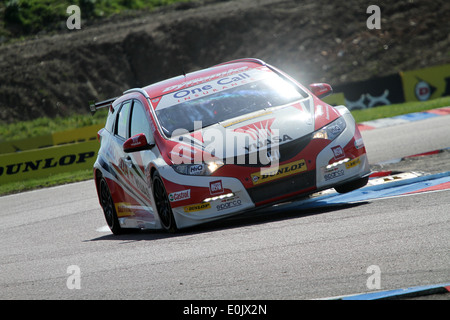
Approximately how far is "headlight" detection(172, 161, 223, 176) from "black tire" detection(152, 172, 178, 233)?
29 centimetres

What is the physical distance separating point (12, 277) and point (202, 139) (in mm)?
2342

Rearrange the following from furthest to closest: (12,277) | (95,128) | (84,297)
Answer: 1. (95,128)
2. (12,277)
3. (84,297)

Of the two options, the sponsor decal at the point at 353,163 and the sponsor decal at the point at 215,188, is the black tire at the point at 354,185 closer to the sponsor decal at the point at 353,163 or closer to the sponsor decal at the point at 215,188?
the sponsor decal at the point at 353,163

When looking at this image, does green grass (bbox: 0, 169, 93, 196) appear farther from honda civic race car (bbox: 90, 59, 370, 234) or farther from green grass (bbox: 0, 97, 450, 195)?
honda civic race car (bbox: 90, 59, 370, 234)

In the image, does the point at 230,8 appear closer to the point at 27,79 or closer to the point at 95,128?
the point at 27,79

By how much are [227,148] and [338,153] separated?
3.78 ft

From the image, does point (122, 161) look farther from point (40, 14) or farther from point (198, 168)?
point (40, 14)

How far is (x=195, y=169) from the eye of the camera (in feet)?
25.2

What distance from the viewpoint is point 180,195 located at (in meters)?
7.68

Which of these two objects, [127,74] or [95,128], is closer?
[95,128]

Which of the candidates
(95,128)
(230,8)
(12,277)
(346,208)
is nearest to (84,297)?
(12,277)

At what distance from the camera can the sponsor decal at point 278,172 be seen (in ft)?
25.2

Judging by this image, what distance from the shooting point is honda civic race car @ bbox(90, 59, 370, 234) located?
7.67 metres

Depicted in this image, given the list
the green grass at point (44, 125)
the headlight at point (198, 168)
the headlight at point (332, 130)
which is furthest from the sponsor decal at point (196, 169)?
the green grass at point (44, 125)
